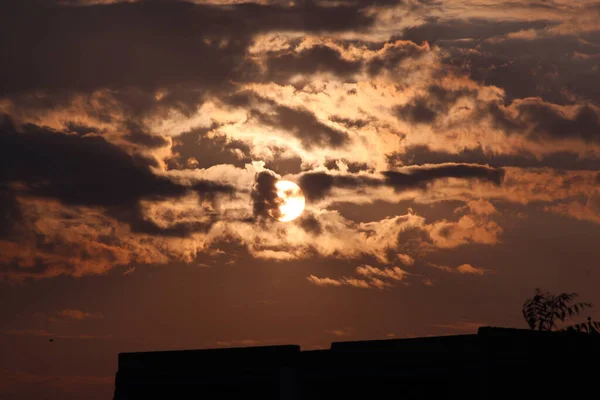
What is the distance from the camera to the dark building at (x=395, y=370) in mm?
28312

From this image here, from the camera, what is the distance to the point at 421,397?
99.8 feet

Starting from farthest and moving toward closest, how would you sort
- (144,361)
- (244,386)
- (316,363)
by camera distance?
(144,361), (244,386), (316,363)

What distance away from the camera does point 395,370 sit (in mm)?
31391

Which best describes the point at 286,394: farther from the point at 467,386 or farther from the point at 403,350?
the point at 467,386

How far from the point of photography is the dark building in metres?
28.3

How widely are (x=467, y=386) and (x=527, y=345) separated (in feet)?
7.82

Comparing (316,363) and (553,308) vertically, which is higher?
(553,308)

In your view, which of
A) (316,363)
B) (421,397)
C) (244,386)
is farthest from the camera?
(244,386)

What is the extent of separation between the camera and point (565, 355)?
93.0 ft

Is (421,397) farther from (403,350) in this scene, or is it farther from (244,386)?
(244,386)

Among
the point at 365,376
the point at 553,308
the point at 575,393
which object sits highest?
the point at 553,308

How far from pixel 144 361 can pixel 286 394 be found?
9390 millimetres

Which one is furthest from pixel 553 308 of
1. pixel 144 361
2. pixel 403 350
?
pixel 144 361

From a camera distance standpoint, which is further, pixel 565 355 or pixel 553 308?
pixel 553 308
